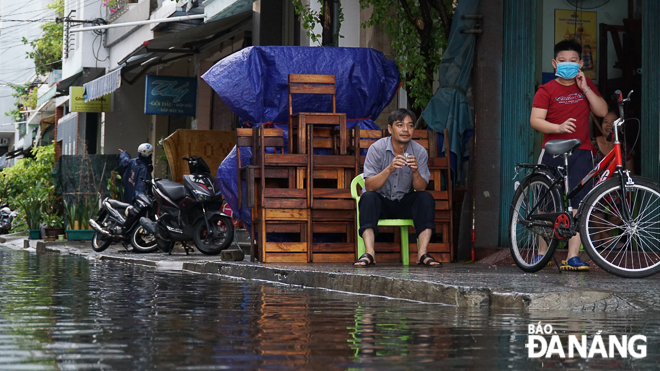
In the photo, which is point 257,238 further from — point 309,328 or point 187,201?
point 309,328

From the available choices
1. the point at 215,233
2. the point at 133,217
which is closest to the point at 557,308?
the point at 215,233

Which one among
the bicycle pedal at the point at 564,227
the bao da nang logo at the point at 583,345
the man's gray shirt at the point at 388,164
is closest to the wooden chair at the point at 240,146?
the man's gray shirt at the point at 388,164

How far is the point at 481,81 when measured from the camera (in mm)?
10102

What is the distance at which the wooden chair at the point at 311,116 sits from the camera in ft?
31.8

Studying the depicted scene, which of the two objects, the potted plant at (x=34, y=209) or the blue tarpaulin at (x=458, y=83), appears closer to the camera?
the blue tarpaulin at (x=458, y=83)

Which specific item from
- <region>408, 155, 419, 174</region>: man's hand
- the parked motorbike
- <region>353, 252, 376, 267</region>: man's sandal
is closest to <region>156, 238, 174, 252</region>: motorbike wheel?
<region>353, 252, 376, 267</region>: man's sandal

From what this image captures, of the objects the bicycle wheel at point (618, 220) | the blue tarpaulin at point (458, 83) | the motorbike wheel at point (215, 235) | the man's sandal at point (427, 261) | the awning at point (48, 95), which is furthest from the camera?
the awning at point (48, 95)

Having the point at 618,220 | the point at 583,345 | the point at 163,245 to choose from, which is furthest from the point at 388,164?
the point at 163,245

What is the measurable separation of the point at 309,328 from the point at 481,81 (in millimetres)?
5936

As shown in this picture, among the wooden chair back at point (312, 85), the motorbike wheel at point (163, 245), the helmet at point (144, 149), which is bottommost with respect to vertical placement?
the motorbike wheel at point (163, 245)

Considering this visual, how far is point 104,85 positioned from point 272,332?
18641 mm

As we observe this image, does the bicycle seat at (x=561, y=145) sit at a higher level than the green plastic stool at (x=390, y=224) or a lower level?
higher

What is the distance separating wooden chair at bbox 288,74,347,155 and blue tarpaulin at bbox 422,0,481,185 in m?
1.08

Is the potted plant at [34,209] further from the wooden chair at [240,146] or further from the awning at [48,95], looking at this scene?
the wooden chair at [240,146]
